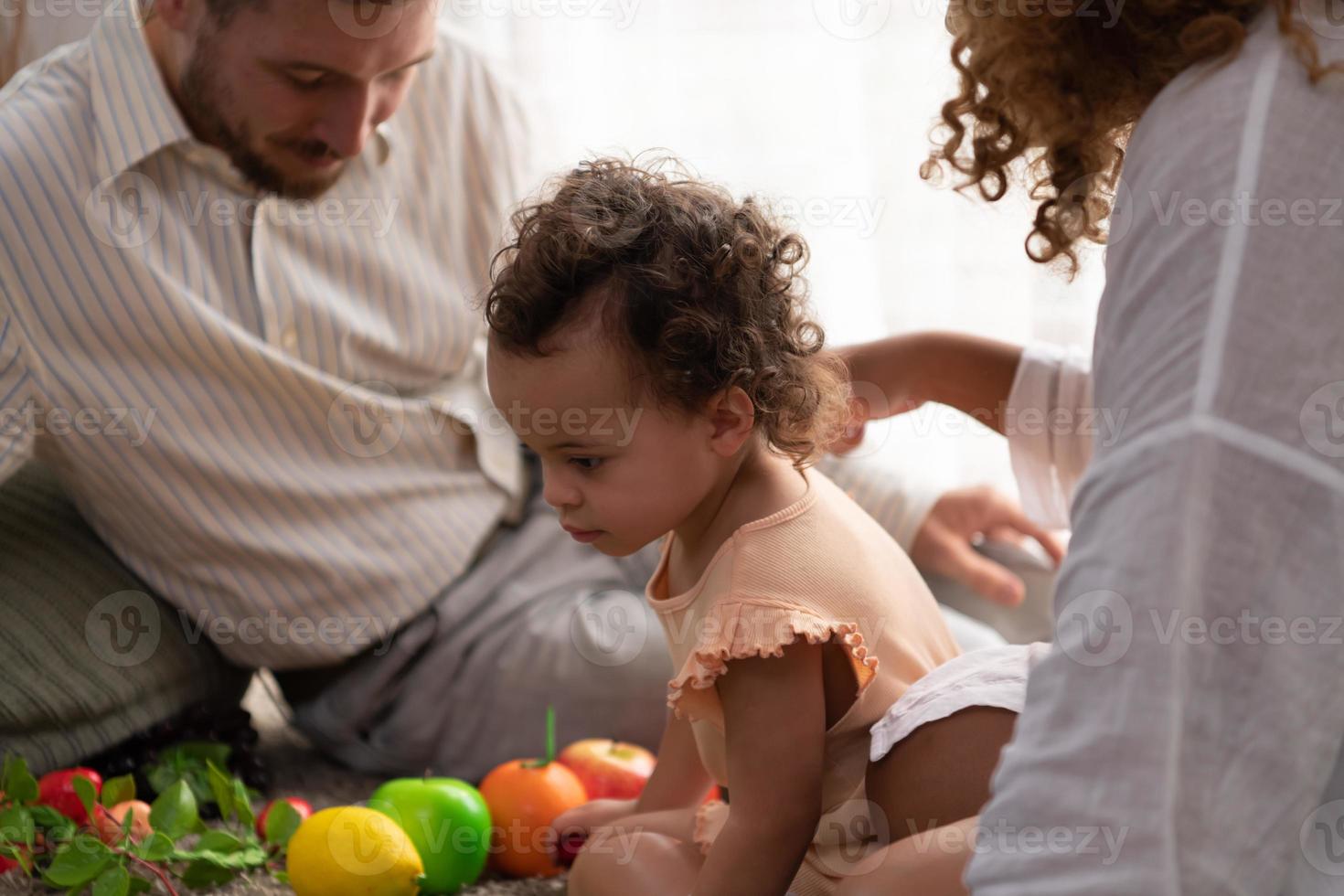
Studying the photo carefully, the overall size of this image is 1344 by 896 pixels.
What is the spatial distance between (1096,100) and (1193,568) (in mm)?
320

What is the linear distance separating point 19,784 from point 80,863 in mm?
145

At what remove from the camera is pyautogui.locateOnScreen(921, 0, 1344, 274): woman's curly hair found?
71 cm

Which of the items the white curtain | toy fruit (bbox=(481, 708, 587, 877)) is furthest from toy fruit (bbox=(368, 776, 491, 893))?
the white curtain

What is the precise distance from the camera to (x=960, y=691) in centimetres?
92

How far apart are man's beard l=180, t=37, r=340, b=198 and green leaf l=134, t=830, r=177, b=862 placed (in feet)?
2.35

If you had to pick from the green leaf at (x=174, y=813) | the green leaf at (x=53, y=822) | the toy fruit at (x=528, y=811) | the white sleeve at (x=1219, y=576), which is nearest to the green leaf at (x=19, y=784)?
the green leaf at (x=53, y=822)

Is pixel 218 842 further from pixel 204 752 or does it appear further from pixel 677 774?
pixel 677 774

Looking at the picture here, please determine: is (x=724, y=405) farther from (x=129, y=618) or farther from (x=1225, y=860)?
(x=129, y=618)

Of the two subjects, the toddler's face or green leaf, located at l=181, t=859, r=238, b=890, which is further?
green leaf, located at l=181, t=859, r=238, b=890

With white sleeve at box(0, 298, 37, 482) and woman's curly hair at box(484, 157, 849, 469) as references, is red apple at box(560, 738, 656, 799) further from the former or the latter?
white sleeve at box(0, 298, 37, 482)

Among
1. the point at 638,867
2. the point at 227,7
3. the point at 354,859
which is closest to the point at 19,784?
the point at 354,859

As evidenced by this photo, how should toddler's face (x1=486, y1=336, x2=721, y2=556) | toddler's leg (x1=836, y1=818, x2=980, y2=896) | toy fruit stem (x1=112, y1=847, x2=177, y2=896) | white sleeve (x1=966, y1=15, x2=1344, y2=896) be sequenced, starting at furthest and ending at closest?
toy fruit stem (x1=112, y1=847, x2=177, y2=896)
toddler's face (x1=486, y1=336, x2=721, y2=556)
toddler's leg (x1=836, y1=818, x2=980, y2=896)
white sleeve (x1=966, y1=15, x2=1344, y2=896)

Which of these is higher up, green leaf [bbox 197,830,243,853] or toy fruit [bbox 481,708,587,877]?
green leaf [bbox 197,830,243,853]

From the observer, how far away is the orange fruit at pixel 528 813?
Answer: 1.22 m
